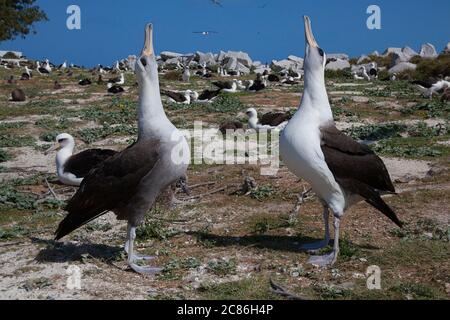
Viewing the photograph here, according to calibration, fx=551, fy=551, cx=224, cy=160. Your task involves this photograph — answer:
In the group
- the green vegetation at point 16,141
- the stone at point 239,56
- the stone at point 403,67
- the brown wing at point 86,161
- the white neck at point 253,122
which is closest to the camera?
the brown wing at point 86,161

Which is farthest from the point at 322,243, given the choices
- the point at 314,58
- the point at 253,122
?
the point at 253,122

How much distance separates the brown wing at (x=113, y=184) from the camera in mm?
5668

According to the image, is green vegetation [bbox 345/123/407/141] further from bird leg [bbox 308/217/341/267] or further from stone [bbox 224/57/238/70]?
stone [bbox 224/57/238/70]

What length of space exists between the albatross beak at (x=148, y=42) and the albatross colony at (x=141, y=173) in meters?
0.02

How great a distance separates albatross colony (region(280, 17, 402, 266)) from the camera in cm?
575

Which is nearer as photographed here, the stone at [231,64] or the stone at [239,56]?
the stone at [231,64]

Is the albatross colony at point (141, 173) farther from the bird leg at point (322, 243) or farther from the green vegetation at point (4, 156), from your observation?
the green vegetation at point (4, 156)

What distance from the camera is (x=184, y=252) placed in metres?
6.42

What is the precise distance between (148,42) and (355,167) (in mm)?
2629

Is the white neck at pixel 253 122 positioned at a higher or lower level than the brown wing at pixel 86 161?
higher

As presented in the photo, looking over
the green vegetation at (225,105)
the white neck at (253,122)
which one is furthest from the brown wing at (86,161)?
the green vegetation at (225,105)

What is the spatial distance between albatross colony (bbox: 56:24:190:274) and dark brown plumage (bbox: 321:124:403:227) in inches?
60.1

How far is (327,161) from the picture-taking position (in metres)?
5.78
